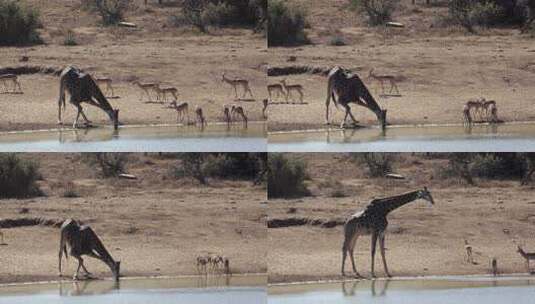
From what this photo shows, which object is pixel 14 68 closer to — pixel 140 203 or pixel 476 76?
pixel 140 203

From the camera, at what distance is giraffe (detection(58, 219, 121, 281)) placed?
20.3 metres

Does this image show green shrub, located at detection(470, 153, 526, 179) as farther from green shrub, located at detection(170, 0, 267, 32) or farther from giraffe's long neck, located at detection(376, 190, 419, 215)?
giraffe's long neck, located at detection(376, 190, 419, 215)

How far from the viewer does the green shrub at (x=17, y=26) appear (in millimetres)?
24828

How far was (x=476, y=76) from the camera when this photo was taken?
2416 centimetres

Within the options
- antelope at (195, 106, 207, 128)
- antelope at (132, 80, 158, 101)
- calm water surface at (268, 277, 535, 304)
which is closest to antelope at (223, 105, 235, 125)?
antelope at (195, 106, 207, 128)

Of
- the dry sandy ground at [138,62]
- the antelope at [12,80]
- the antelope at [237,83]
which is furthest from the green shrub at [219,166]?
the antelope at [12,80]

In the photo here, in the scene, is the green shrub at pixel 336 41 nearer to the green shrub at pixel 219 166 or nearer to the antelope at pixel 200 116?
the green shrub at pixel 219 166

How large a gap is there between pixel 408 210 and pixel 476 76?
72.2 inches

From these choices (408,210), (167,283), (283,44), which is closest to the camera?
(167,283)

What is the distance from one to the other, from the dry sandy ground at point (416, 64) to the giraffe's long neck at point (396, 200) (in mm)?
1992

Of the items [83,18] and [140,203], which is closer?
[140,203]

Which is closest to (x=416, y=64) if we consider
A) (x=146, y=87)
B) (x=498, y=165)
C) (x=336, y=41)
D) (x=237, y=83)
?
(x=336, y=41)

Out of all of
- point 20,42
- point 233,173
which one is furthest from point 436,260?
point 20,42

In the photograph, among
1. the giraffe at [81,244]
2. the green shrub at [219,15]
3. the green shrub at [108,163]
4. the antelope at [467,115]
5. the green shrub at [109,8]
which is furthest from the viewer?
the green shrub at [219,15]
